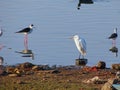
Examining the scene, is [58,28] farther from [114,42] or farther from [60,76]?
[60,76]

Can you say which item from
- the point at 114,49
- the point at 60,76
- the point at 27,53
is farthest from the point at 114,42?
the point at 60,76

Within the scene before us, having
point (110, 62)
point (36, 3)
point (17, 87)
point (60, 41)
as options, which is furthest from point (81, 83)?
point (36, 3)

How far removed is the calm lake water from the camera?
1808 cm

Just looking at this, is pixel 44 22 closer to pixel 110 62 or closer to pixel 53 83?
pixel 110 62

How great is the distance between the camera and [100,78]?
14133mm

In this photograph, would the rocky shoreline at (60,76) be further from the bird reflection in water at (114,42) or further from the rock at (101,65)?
the bird reflection in water at (114,42)

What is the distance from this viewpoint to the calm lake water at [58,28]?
59.3ft

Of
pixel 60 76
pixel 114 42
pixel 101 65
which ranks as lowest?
pixel 60 76

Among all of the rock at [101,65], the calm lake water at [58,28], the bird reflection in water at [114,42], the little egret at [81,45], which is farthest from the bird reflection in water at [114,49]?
the rock at [101,65]

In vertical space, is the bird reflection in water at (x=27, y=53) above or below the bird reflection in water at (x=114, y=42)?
below

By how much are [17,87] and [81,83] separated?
1.48m

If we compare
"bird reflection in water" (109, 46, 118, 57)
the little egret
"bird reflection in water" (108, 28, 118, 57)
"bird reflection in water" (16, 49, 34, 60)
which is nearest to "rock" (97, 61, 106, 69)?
the little egret

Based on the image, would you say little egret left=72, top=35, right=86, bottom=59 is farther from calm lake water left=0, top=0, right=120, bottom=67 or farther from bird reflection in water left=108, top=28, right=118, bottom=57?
bird reflection in water left=108, top=28, right=118, bottom=57

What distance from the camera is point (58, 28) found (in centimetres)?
2272
